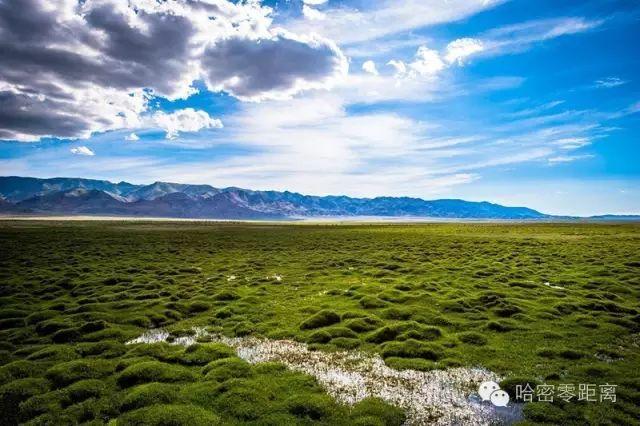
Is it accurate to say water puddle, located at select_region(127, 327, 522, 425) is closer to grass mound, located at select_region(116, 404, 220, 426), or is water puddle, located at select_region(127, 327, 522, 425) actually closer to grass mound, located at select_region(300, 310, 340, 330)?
grass mound, located at select_region(300, 310, 340, 330)

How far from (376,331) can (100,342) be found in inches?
538

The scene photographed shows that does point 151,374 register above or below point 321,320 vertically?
below

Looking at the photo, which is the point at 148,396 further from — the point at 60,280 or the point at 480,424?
the point at 60,280

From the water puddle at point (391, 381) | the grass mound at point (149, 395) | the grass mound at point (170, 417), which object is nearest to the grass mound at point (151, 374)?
the grass mound at point (149, 395)

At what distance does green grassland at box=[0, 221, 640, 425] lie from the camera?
12.4m

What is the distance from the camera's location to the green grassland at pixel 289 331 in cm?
1238

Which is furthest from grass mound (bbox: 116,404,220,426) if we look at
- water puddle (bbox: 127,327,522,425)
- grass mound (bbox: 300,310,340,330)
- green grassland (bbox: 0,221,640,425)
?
grass mound (bbox: 300,310,340,330)

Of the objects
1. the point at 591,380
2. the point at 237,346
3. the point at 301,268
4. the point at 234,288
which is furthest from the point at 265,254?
the point at 591,380

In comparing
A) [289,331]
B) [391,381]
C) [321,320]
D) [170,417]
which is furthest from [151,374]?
[321,320]

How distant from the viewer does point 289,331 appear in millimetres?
20516

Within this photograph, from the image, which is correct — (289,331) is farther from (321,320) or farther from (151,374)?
(151,374)

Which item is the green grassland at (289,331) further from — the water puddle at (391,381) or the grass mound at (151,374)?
the water puddle at (391,381)

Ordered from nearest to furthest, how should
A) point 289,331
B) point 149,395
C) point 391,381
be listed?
point 149,395
point 391,381
point 289,331

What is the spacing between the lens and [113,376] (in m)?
14.7
